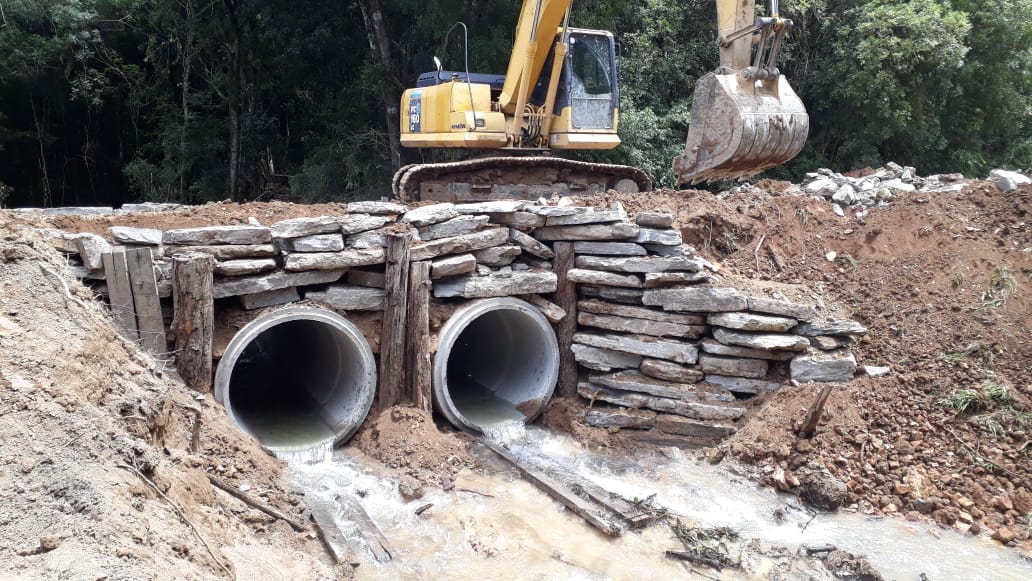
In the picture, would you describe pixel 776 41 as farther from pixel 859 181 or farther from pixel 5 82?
pixel 5 82

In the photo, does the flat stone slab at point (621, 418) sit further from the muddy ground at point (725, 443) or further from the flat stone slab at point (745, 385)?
the flat stone slab at point (745, 385)

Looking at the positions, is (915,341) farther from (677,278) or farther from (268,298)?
(268,298)

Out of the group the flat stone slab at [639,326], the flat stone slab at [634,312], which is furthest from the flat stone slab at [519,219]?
the flat stone slab at [639,326]

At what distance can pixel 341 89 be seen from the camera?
699 inches

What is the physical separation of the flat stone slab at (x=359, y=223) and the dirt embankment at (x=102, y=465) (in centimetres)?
191

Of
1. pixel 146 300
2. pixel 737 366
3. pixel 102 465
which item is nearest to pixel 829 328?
pixel 737 366

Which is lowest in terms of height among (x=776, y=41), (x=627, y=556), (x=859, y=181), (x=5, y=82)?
(x=627, y=556)

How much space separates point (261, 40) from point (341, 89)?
199cm

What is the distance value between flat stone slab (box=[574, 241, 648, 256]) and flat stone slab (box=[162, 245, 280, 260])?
2.91m

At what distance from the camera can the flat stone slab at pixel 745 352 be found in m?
6.89

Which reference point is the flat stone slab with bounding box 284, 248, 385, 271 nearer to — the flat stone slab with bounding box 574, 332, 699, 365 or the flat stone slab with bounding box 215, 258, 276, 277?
the flat stone slab with bounding box 215, 258, 276, 277

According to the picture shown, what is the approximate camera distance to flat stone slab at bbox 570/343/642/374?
743 centimetres

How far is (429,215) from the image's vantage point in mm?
7160

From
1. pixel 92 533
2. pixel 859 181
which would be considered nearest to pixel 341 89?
pixel 859 181
